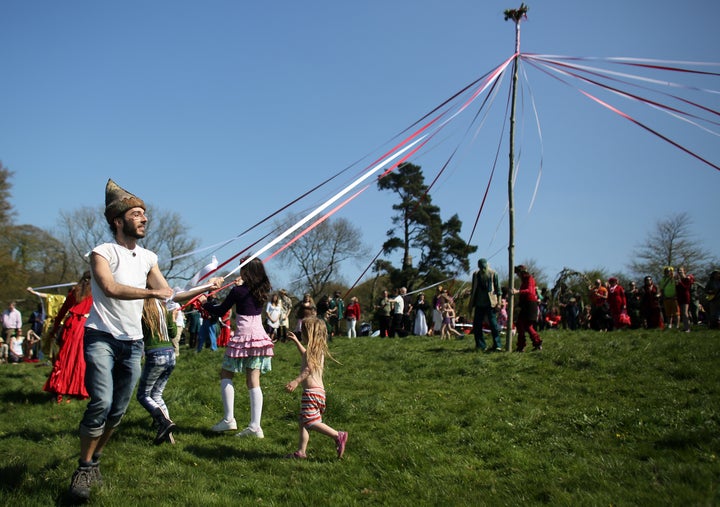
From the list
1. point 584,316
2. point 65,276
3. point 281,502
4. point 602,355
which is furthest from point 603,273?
point 65,276

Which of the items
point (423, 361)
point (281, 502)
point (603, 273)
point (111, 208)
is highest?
point (603, 273)

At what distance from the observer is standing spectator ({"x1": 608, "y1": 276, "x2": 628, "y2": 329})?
16375 millimetres

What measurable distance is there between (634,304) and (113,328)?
1812cm

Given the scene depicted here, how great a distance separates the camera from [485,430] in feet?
19.7

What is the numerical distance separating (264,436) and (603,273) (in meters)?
37.1

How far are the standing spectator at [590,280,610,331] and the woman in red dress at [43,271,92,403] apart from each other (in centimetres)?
1447

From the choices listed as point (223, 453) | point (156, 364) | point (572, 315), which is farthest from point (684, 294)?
point (156, 364)

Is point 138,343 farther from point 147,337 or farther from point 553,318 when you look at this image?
point 553,318

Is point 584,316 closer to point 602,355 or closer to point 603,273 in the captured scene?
point 602,355

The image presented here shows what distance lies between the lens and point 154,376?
6.32m

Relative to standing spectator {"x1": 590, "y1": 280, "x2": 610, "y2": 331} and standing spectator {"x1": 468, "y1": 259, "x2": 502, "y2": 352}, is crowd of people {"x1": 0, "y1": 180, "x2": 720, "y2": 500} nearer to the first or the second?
standing spectator {"x1": 468, "y1": 259, "x2": 502, "y2": 352}

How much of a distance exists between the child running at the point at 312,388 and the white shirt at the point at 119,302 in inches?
57.7

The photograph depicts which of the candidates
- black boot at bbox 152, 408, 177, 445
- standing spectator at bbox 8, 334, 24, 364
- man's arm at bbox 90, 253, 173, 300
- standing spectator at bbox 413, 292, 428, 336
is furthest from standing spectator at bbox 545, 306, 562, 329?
man's arm at bbox 90, 253, 173, 300

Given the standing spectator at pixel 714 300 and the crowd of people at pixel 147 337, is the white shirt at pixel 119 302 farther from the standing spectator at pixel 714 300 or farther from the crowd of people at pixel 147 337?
the standing spectator at pixel 714 300
